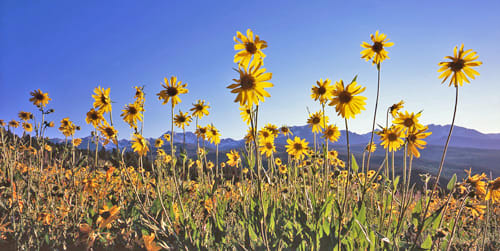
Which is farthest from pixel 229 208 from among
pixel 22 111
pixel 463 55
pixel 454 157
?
pixel 454 157

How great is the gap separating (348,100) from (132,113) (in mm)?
1838

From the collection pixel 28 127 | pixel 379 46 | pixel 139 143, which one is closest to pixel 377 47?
pixel 379 46

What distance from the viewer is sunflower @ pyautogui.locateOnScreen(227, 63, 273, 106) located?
1238 millimetres

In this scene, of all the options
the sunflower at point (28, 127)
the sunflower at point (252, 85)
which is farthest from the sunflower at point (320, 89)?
the sunflower at point (28, 127)

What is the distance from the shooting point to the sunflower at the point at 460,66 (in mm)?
1559

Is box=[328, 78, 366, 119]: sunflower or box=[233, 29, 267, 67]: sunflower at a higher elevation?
box=[233, 29, 267, 67]: sunflower

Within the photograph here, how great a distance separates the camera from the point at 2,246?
2.39 m

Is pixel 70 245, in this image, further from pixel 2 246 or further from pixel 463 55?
pixel 463 55

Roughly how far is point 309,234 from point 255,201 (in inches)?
20.7

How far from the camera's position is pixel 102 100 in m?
2.22

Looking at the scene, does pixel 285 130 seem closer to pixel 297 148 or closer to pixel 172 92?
pixel 297 148

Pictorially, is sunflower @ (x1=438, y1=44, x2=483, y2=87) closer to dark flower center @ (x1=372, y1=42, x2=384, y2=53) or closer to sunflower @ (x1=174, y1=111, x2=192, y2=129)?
dark flower center @ (x1=372, y1=42, x2=384, y2=53)

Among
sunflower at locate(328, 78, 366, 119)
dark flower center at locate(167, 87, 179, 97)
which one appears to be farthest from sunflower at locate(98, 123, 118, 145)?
sunflower at locate(328, 78, 366, 119)

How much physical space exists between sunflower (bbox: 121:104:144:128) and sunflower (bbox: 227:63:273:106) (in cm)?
133
